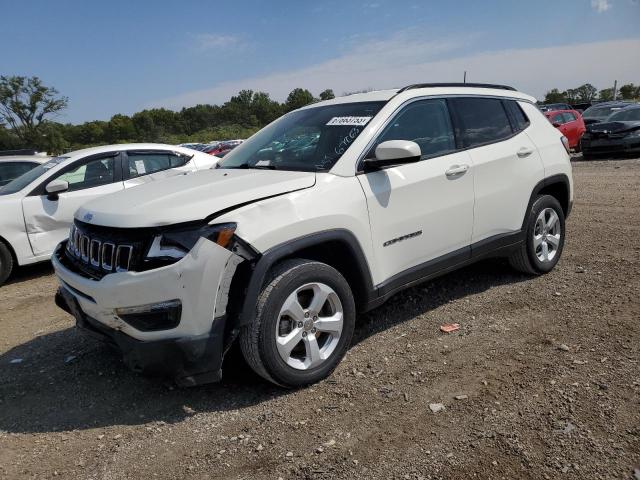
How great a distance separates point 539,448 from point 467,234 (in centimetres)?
191

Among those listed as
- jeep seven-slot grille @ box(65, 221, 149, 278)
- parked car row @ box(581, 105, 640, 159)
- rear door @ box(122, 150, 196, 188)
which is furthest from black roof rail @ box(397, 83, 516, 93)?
parked car row @ box(581, 105, 640, 159)

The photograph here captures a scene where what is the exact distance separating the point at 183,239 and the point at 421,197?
1.76 meters

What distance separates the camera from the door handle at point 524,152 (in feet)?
14.6

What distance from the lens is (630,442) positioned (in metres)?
2.45

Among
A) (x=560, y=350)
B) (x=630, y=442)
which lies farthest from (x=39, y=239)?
(x=630, y=442)

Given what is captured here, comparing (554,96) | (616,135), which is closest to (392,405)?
(616,135)

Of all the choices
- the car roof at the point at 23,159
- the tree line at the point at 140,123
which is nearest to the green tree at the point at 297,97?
the tree line at the point at 140,123

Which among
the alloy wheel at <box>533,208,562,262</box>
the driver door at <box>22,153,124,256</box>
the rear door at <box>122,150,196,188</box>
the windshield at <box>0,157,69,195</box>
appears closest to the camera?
the alloy wheel at <box>533,208,562,262</box>

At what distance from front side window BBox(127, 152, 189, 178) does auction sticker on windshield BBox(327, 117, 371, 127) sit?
3958 millimetres

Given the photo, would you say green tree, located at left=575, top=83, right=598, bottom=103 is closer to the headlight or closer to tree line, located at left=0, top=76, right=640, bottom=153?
tree line, located at left=0, top=76, right=640, bottom=153

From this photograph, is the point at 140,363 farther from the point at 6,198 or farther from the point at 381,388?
the point at 6,198

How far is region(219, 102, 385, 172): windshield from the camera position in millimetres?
3506

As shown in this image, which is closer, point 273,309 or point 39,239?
point 273,309

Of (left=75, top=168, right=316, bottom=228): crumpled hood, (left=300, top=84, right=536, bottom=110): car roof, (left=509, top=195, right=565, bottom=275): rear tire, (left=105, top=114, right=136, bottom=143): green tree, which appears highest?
(left=105, top=114, right=136, bottom=143): green tree
